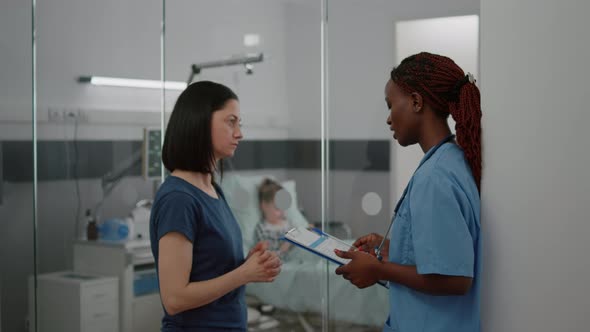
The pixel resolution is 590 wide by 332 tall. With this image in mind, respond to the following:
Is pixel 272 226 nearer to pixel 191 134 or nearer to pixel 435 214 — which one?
pixel 191 134

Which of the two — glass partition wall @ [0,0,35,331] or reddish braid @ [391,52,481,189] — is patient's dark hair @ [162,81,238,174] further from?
glass partition wall @ [0,0,35,331]

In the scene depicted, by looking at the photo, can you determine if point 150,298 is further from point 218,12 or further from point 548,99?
point 548,99

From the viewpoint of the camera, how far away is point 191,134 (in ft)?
5.45

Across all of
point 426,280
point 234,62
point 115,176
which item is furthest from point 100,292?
point 426,280

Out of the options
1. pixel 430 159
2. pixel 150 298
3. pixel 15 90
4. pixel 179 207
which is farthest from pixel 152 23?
pixel 430 159

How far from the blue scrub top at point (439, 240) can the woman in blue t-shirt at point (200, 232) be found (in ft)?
1.17

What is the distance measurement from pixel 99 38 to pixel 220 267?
58.4 inches

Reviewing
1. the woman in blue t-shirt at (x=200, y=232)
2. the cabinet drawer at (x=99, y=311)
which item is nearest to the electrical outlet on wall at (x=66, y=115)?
the cabinet drawer at (x=99, y=311)

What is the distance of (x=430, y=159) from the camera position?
146 centimetres

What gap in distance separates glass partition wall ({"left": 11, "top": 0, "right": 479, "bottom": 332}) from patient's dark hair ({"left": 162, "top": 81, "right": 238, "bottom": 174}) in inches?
47.2

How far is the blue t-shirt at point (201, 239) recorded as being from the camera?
156 centimetres

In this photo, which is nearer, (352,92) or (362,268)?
(362,268)

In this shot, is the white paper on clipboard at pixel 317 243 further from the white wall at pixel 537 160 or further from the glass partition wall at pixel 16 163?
the glass partition wall at pixel 16 163

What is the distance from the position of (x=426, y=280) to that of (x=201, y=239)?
21.7 inches
